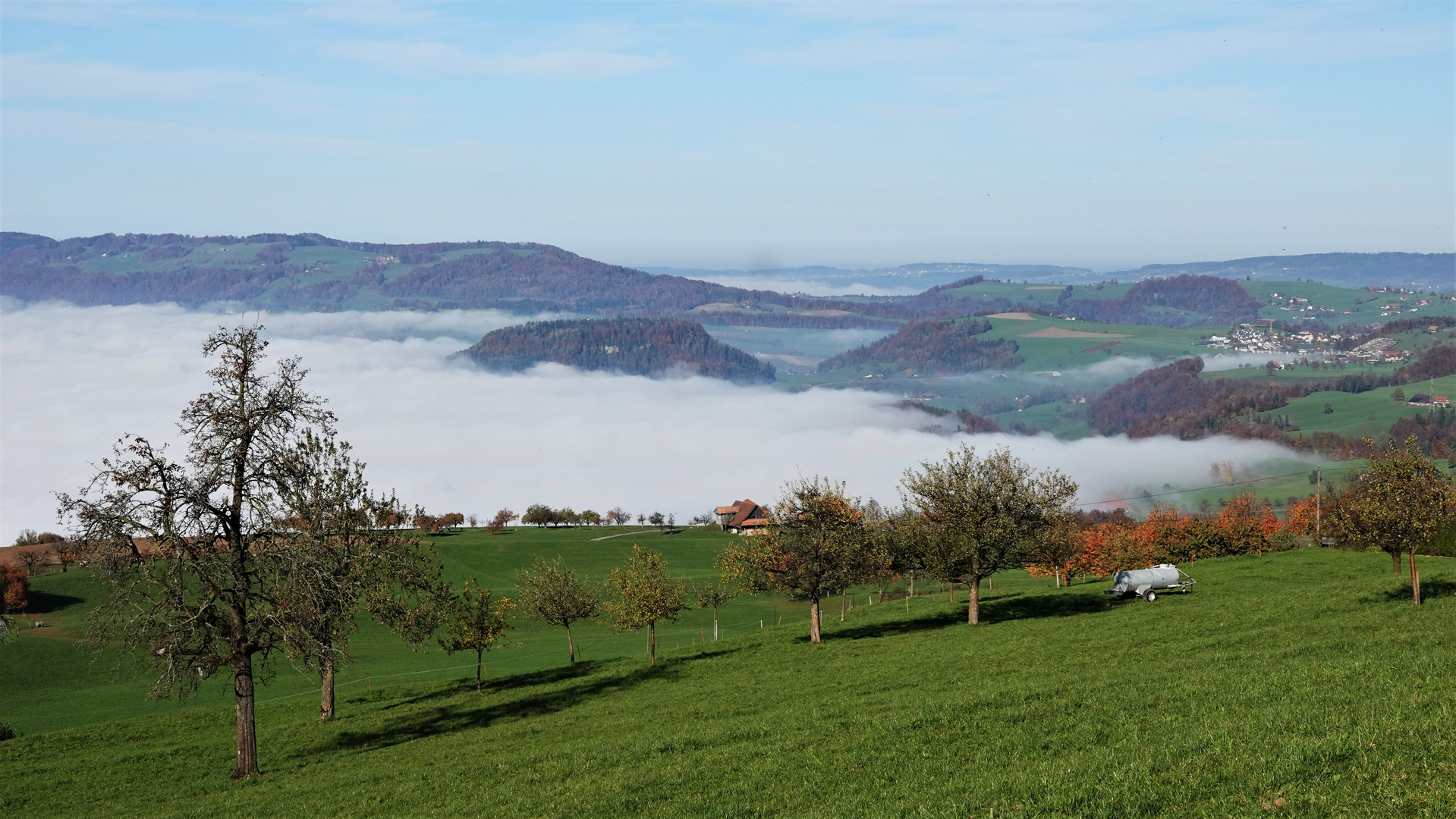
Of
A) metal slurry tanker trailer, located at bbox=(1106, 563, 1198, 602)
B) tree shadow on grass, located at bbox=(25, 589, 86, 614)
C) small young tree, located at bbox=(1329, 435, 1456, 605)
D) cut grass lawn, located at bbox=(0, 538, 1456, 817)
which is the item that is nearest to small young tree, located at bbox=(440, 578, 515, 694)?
cut grass lawn, located at bbox=(0, 538, 1456, 817)

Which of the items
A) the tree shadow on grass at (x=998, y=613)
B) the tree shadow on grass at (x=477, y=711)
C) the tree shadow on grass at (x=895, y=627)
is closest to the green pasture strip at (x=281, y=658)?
the tree shadow on grass at (x=477, y=711)

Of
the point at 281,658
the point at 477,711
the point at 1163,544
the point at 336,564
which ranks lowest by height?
the point at 281,658

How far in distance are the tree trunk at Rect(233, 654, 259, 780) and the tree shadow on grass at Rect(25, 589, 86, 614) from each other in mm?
94250

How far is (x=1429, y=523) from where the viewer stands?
39.9 m

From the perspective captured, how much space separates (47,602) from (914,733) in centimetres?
12059

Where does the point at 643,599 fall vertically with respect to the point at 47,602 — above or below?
above

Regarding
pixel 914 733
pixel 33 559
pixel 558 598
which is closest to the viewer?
pixel 914 733

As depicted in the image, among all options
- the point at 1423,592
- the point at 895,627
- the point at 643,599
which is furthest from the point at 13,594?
the point at 1423,592

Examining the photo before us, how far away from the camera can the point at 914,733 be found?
2455 cm

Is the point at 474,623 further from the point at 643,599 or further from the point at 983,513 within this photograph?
the point at 983,513

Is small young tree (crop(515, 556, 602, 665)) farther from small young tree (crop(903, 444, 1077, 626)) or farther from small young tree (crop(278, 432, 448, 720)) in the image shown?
small young tree (crop(903, 444, 1077, 626))

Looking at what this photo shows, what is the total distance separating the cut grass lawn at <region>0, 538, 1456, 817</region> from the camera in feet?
57.1

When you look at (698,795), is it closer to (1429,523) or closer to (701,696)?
(701,696)

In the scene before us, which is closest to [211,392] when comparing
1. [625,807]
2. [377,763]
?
[377,763]
